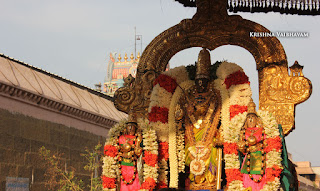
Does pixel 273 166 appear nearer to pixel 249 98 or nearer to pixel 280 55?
pixel 249 98

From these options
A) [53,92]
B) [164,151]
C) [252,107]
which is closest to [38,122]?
[53,92]

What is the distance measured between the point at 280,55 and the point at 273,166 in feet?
8.80

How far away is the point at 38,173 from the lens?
960 inches

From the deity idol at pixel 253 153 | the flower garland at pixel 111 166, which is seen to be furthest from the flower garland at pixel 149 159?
the deity idol at pixel 253 153

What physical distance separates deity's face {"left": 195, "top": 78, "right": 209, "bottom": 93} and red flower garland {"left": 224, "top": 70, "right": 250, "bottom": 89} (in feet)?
1.52

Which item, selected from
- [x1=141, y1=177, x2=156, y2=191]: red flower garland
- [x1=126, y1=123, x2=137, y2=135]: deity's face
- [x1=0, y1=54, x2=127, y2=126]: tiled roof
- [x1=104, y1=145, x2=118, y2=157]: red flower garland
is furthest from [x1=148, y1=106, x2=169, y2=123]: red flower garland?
[x1=0, y1=54, x2=127, y2=126]: tiled roof

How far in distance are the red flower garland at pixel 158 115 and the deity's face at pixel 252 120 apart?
2014 millimetres

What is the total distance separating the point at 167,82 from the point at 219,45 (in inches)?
59.4

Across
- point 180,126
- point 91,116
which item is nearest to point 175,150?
point 180,126

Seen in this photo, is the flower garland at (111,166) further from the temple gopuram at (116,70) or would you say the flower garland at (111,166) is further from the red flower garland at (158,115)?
the temple gopuram at (116,70)

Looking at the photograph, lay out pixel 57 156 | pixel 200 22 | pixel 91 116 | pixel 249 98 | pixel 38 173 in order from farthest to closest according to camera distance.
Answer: pixel 91 116, pixel 57 156, pixel 38 173, pixel 200 22, pixel 249 98

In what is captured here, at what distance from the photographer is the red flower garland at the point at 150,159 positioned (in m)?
11.6

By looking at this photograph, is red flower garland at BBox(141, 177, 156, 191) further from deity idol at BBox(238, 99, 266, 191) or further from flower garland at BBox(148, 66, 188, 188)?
deity idol at BBox(238, 99, 266, 191)

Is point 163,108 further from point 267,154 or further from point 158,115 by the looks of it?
point 267,154
